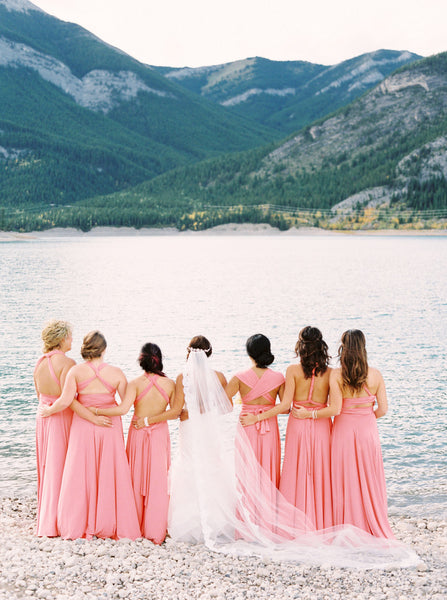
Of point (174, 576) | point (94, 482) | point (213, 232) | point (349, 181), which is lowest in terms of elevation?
point (174, 576)

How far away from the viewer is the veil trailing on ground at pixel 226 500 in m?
7.32

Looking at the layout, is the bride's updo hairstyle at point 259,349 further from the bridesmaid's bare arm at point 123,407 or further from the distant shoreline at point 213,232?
the distant shoreline at point 213,232

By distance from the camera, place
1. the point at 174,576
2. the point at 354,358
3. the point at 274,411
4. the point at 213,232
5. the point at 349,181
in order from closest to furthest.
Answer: the point at 174,576 < the point at 354,358 < the point at 274,411 < the point at 213,232 < the point at 349,181

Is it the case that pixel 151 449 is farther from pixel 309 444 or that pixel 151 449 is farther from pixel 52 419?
pixel 309 444

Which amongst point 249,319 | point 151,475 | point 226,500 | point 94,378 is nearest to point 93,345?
point 94,378

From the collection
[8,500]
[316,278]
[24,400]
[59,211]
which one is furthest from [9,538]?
[59,211]

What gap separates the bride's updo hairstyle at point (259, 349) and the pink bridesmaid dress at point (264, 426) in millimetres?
148

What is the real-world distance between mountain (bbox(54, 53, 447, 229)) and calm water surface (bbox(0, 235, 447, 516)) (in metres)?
81.7

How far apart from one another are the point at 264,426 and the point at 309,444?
50 centimetres

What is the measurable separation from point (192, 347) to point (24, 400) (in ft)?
34.7

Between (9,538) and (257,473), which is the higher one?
(257,473)

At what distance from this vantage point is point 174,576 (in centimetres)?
660

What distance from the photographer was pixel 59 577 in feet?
21.1

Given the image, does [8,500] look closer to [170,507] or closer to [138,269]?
[170,507]
